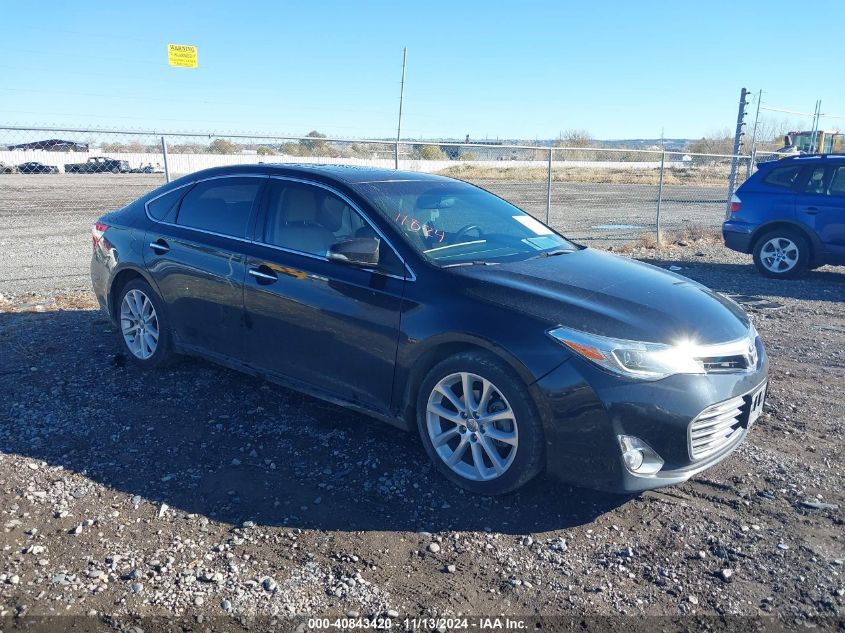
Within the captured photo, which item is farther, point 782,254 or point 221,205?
point 782,254

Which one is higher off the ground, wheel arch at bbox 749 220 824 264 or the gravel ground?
wheel arch at bbox 749 220 824 264

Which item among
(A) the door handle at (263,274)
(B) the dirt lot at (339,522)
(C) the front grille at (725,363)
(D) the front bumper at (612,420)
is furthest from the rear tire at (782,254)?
(A) the door handle at (263,274)

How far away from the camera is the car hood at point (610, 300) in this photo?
3.61 m

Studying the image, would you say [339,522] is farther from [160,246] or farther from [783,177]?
[783,177]

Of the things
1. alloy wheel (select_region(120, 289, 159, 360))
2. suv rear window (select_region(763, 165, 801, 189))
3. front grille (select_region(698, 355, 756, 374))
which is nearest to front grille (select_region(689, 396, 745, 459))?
front grille (select_region(698, 355, 756, 374))

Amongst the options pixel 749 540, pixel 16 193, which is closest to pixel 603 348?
pixel 749 540

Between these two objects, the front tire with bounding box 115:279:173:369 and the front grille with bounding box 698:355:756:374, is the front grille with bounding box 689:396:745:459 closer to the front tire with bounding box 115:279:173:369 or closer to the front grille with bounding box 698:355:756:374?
the front grille with bounding box 698:355:756:374

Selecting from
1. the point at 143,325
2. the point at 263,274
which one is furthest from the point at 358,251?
the point at 143,325

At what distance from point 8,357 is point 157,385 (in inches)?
61.7

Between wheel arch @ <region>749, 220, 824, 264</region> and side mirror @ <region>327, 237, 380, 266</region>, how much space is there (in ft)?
27.3

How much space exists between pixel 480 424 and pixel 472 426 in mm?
51

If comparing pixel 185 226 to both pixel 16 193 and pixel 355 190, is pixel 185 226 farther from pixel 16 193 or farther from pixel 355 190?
pixel 16 193

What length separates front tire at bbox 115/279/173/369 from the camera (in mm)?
5418

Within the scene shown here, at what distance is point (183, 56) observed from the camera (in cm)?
1336
